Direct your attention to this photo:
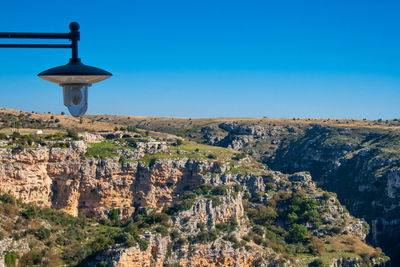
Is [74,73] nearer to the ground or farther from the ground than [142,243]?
farther from the ground

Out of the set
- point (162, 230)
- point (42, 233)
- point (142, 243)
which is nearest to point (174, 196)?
point (162, 230)

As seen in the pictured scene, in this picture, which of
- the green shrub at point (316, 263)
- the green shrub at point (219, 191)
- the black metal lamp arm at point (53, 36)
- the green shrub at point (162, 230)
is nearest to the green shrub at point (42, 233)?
the green shrub at point (162, 230)

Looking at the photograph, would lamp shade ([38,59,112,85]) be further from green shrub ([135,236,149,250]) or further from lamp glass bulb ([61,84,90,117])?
green shrub ([135,236,149,250])

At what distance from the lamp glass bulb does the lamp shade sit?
154mm

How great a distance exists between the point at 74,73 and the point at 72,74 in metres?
0.03

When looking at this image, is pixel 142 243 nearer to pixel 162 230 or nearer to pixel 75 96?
pixel 162 230

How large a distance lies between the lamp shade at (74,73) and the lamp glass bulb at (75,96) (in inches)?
6.1

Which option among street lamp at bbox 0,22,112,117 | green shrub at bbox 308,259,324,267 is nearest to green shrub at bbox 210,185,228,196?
green shrub at bbox 308,259,324,267

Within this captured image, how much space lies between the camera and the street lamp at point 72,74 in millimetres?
5758

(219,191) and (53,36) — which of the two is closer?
(53,36)

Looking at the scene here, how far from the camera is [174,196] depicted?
Answer: 43281 mm

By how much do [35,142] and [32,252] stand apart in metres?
12.7

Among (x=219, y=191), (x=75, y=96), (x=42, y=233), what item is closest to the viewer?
(x=75, y=96)

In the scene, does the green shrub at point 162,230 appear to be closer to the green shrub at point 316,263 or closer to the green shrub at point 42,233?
the green shrub at point 42,233
